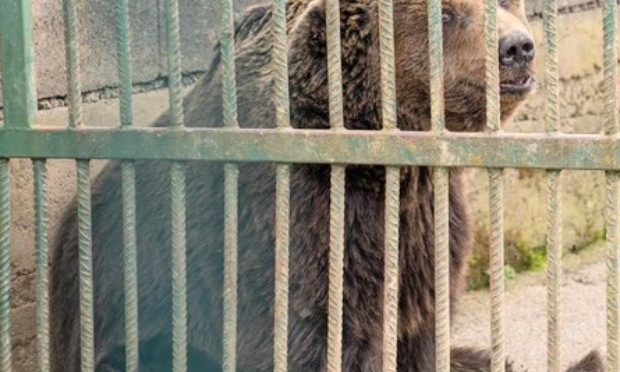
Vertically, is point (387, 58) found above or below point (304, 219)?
above

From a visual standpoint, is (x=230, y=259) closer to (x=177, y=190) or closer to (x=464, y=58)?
Result: (x=177, y=190)

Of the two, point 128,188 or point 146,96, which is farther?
point 146,96

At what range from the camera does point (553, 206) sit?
3328 millimetres

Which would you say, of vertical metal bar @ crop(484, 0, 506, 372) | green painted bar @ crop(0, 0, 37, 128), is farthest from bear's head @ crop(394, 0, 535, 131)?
green painted bar @ crop(0, 0, 37, 128)

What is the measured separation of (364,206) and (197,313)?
A: 2.36 ft

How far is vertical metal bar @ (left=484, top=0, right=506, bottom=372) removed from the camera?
3.37 meters

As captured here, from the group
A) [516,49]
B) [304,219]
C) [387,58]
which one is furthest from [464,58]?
[387,58]

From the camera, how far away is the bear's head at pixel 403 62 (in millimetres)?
4371

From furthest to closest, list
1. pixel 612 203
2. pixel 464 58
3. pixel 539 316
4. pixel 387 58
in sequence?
pixel 539 316 → pixel 464 58 → pixel 387 58 → pixel 612 203

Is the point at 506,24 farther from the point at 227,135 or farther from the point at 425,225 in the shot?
the point at 227,135

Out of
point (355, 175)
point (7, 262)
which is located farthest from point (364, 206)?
point (7, 262)

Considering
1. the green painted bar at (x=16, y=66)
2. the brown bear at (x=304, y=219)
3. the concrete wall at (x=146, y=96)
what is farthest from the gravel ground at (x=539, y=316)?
the green painted bar at (x=16, y=66)

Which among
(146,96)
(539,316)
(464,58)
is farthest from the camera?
(539,316)

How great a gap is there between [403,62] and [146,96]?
1.40 meters
